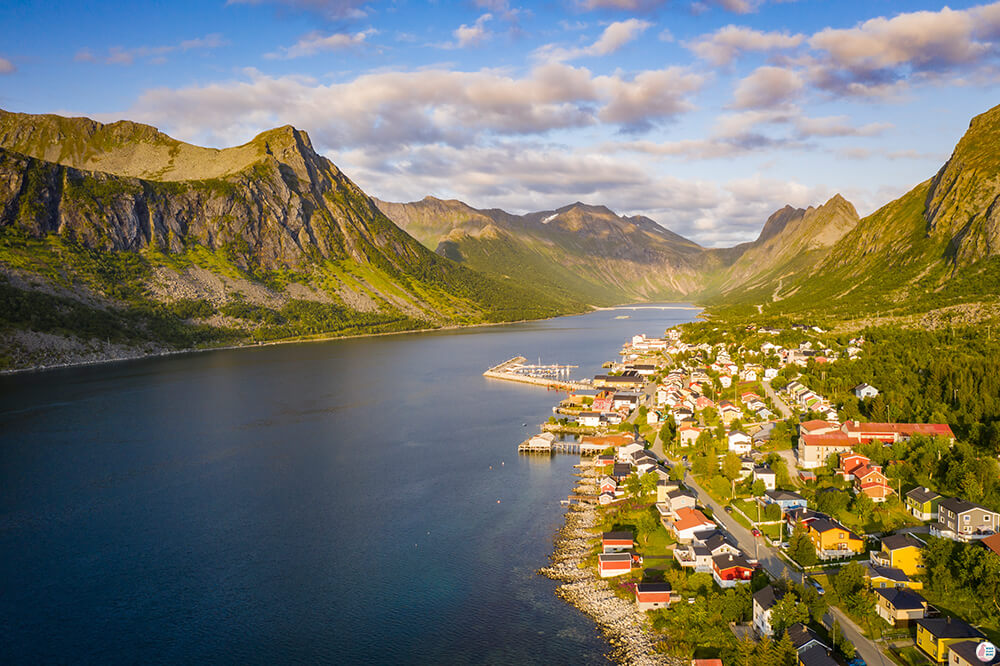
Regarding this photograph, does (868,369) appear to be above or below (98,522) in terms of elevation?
above

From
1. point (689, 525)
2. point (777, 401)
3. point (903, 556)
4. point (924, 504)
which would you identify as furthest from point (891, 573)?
point (777, 401)

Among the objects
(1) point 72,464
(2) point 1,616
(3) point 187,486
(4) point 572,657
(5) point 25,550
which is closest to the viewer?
(4) point 572,657

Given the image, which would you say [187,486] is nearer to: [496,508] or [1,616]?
[1,616]

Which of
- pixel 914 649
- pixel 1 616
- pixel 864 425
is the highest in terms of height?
pixel 864 425

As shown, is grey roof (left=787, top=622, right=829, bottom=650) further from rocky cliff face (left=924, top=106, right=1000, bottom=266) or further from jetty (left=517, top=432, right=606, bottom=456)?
rocky cliff face (left=924, top=106, right=1000, bottom=266)

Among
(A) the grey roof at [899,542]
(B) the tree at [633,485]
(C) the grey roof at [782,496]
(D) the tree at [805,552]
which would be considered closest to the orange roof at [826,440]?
(C) the grey roof at [782,496]

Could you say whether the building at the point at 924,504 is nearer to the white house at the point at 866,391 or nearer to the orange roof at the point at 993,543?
the orange roof at the point at 993,543

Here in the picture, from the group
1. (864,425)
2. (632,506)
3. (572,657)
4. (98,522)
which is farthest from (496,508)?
(864,425)

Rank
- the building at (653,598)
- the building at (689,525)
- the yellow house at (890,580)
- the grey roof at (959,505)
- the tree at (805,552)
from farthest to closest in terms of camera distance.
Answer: the building at (689,525) → the grey roof at (959,505) → the tree at (805,552) → the building at (653,598) → the yellow house at (890,580)
